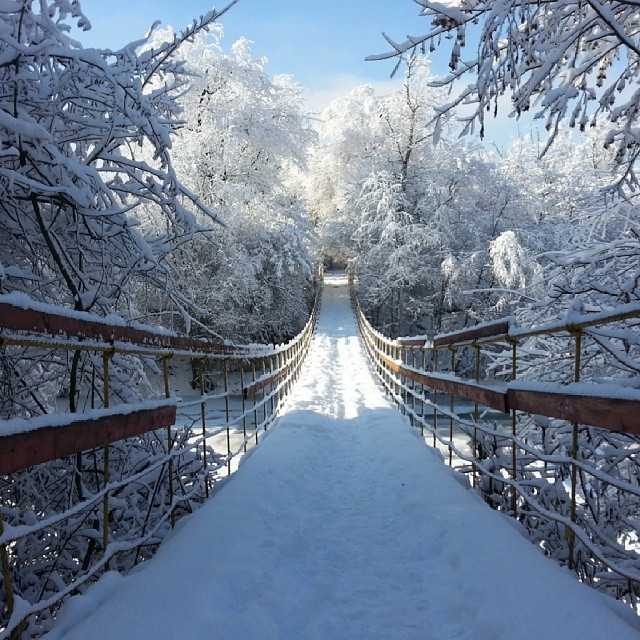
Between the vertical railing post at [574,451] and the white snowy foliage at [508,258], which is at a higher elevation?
the white snowy foliage at [508,258]

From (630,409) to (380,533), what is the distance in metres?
2.07

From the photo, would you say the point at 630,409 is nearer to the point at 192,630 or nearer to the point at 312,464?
the point at 192,630

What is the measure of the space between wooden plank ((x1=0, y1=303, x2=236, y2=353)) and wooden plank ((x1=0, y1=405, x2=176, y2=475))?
33cm

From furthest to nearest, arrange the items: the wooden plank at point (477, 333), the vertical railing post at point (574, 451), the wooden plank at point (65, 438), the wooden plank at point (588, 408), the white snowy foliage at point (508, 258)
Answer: the white snowy foliage at point (508, 258), the wooden plank at point (477, 333), the vertical railing post at point (574, 451), the wooden plank at point (588, 408), the wooden plank at point (65, 438)

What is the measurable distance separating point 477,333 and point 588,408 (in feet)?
5.43

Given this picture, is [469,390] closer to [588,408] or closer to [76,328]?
[588,408]

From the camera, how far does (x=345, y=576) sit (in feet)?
9.30

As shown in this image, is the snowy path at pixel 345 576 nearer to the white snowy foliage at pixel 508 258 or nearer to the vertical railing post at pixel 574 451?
the vertical railing post at pixel 574 451

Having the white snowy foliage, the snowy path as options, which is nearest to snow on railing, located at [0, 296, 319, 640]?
the snowy path

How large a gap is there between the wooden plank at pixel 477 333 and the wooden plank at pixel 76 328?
1962 millimetres

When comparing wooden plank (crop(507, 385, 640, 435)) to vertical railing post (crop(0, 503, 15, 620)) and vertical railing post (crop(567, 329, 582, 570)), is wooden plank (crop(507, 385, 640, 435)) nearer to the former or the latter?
vertical railing post (crop(567, 329, 582, 570))

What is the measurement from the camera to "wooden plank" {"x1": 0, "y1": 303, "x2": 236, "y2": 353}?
1.68m

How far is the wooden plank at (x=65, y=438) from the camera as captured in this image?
1561mm

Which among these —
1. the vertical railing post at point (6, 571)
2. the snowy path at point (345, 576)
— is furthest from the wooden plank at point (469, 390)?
the vertical railing post at point (6, 571)
